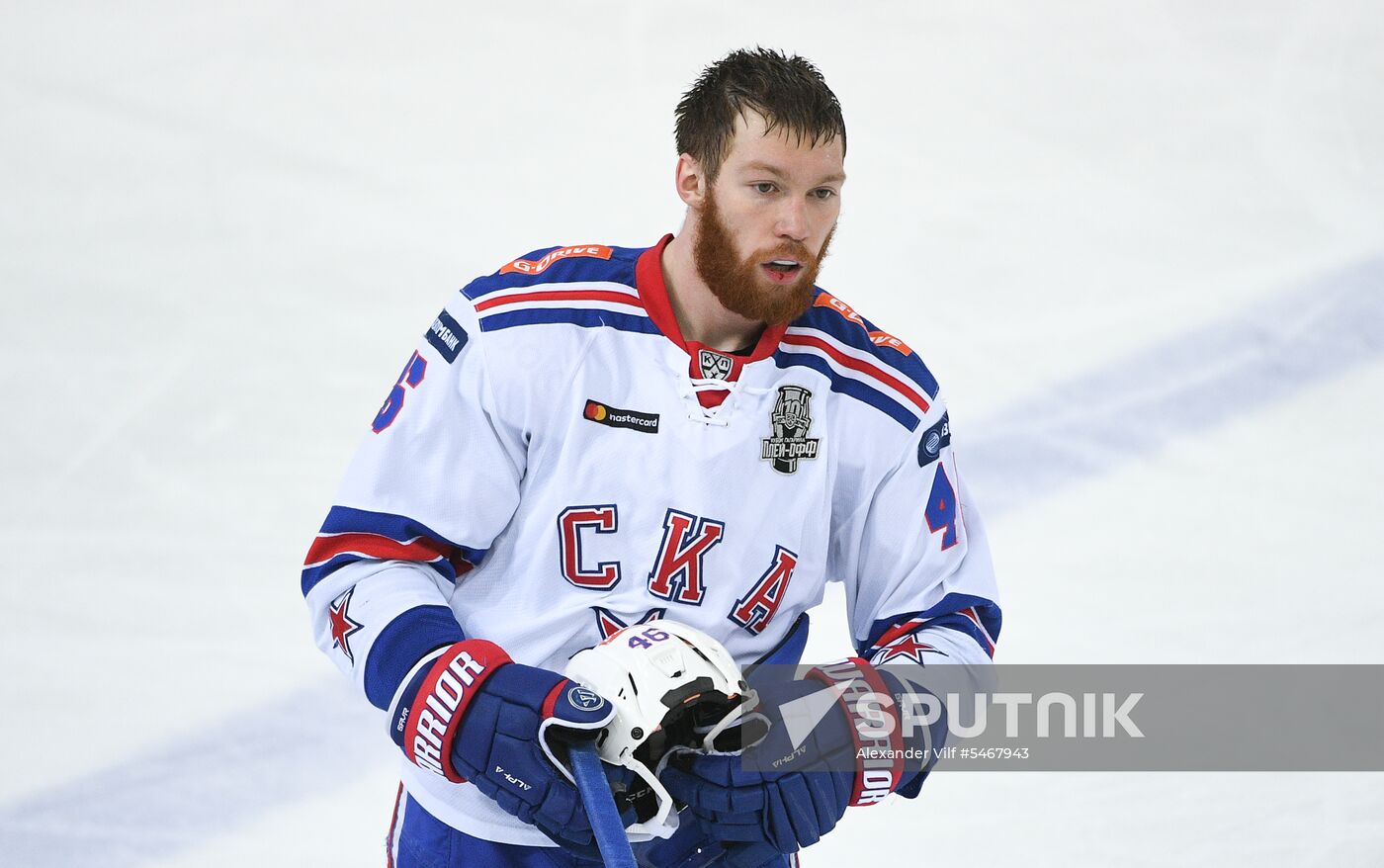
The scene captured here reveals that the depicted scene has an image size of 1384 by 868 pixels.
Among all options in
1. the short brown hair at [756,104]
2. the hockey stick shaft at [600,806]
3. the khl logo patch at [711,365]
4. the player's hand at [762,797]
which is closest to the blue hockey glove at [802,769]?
the player's hand at [762,797]

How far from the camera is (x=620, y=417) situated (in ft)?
6.76

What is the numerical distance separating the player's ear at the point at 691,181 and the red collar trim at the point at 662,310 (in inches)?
3.3

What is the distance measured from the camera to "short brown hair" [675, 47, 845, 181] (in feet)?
6.72

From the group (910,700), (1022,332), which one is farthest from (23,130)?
(910,700)

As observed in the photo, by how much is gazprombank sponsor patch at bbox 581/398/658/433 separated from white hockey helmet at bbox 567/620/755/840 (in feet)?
0.81

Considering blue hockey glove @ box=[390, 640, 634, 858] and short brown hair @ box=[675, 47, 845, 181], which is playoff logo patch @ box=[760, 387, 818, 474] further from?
blue hockey glove @ box=[390, 640, 634, 858]

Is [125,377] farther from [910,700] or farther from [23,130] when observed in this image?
[910,700]

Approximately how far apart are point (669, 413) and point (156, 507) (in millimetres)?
1939

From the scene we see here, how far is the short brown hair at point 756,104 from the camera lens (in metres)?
2.05

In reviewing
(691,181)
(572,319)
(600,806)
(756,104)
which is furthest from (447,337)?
(600,806)

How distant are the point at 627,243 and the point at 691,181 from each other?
2154mm

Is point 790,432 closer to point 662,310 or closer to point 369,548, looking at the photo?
point 662,310

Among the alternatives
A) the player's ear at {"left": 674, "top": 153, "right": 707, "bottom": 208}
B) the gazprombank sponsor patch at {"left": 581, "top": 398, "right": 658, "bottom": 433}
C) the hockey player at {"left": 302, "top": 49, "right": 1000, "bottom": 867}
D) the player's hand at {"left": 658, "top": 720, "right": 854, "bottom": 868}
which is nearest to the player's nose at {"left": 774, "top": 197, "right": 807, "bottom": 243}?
the hockey player at {"left": 302, "top": 49, "right": 1000, "bottom": 867}

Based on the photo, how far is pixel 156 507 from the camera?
12.0 feet
